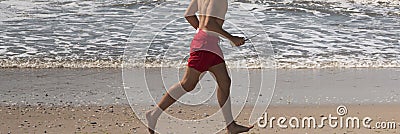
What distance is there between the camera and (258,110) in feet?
22.6

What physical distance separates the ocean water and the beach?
43 cm

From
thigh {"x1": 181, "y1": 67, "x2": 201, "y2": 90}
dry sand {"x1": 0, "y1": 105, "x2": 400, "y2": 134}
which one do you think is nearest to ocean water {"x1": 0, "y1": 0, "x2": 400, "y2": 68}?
dry sand {"x1": 0, "y1": 105, "x2": 400, "y2": 134}

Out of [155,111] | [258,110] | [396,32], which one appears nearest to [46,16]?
[396,32]

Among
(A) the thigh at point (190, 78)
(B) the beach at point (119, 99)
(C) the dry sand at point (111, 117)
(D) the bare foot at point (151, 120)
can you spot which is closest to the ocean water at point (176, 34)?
(B) the beach at point (119, 99)

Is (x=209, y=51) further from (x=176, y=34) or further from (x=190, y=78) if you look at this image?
(x=176, y=34)

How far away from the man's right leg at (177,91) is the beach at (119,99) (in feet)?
1.92

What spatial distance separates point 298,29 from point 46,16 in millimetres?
4629

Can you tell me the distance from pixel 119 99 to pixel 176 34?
13.8 feet

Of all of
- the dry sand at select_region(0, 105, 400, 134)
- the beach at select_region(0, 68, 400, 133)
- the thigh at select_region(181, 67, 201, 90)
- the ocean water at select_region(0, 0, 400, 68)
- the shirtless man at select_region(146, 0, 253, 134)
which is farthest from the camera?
the ocean water at select_region(0, 0, 400, 68)

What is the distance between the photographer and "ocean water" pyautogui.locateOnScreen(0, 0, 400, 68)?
9.69 m

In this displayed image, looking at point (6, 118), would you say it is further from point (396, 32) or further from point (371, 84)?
point (396, 32)

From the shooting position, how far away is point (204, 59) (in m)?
5.02

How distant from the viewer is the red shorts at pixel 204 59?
16.5 feet

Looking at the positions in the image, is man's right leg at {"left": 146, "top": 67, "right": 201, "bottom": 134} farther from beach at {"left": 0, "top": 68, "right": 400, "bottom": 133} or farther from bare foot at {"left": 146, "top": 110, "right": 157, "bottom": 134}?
beach at {"left": 0, "top": 68, "right": 400, "bottom": 133}
